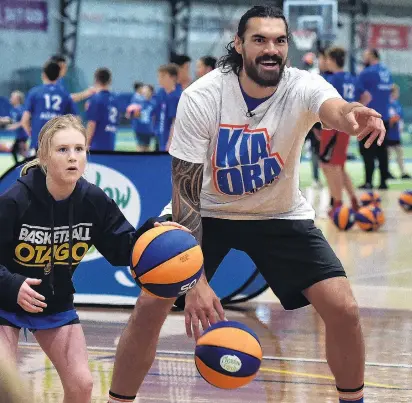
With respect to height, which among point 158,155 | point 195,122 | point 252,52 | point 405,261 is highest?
point 252,52

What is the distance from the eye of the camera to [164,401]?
5.49 meters

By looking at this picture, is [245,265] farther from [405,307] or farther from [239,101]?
[239,101]

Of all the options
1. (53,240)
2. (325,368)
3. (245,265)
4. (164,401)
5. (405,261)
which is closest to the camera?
(53,240)

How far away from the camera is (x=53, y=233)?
429 centimetres

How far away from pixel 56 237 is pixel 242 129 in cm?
91

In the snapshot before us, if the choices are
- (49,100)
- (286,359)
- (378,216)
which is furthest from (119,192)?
(49,100)

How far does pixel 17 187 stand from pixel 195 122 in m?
0.79

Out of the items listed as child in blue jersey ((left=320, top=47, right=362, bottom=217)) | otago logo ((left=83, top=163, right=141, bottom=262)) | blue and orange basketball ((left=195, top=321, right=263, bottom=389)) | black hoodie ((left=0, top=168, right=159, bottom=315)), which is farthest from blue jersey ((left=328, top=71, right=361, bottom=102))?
blue and orange basketball ((left=195, top=321, right=263, bottom=389))

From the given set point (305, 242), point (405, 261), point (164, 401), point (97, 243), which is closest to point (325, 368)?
point (164, 401)

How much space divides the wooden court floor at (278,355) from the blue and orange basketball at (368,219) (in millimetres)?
3037

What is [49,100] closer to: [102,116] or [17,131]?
[102,116]

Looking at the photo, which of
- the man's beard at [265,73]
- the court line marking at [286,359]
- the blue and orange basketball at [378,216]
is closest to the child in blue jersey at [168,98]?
the blue and orange basketball at [378,216]

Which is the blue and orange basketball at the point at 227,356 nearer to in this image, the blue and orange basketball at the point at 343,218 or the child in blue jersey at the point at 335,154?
the child in blue jersey at the point at 335,154

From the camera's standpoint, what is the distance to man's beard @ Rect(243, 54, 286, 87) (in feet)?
14.5
